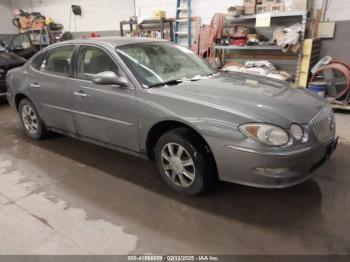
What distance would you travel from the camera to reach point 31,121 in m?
3.90

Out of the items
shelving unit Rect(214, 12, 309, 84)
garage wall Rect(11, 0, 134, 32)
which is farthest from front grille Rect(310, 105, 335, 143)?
garage wall Rect(11, 0, 134, 32)

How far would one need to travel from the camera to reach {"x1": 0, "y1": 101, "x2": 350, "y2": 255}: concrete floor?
1.96 m

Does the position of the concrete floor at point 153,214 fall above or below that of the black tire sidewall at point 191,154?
below

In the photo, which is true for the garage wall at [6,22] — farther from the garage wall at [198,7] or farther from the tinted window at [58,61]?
the tinted window at [58,61]

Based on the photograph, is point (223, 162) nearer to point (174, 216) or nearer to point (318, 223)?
point (174, 216)

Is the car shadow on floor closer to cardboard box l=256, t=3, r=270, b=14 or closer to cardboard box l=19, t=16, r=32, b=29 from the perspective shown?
cardboard box l=256, t=3, r=270, b=14

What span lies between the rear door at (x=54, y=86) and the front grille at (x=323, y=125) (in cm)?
233

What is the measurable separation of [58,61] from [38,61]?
46 cm

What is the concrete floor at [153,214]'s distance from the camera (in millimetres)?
1962

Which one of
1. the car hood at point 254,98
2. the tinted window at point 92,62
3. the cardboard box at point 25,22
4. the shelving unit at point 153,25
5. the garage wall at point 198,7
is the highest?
the garage wall at point 198,7

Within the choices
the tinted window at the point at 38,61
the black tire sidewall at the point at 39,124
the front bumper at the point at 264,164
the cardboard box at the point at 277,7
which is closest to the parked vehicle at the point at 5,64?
the black tire sidewall at the point at 39,124

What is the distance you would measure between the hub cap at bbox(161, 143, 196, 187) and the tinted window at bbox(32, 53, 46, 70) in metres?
2.11

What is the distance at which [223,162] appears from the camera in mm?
2109

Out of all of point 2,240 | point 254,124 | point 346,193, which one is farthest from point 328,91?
point 2,240
